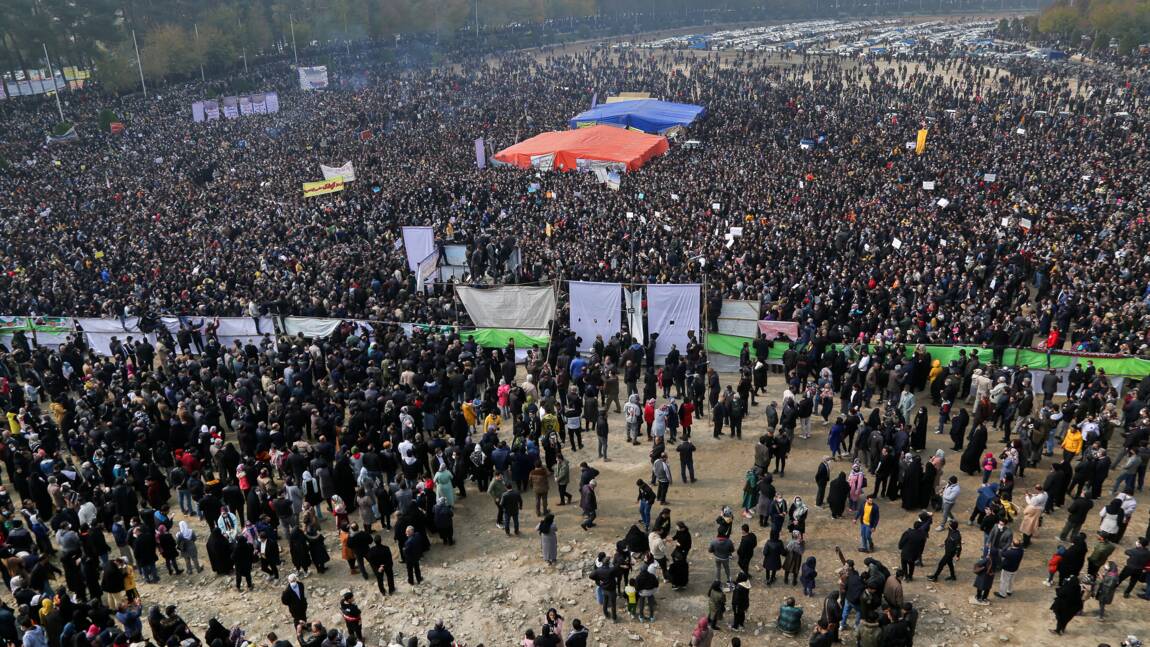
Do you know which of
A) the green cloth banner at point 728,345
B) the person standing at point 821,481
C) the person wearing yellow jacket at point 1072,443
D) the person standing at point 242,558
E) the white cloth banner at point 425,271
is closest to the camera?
the person standing at point 242,558

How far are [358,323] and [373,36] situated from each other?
65801 millimetres

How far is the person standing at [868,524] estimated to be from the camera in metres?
11.1

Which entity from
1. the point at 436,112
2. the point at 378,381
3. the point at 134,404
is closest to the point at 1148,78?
the point at 436,112

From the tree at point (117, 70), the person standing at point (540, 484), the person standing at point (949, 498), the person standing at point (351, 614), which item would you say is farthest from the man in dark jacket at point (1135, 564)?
the tree at point (117, 70)

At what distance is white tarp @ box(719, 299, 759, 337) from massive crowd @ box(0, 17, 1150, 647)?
0.42 meters

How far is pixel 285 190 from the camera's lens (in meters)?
32.8

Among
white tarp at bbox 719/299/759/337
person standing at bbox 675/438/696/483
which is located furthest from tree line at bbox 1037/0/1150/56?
person standing at bbox 675/438/696/483

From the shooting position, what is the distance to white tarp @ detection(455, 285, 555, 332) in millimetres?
18766

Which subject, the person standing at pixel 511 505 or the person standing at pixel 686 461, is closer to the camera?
the person standing at pixel 511 505

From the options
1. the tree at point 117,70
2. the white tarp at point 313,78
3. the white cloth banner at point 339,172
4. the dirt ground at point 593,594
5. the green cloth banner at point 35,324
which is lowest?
the dirt ground at point 593,594

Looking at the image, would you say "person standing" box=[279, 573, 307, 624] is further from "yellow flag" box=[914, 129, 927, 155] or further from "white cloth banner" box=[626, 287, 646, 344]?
"yellow flag" box=[914, 129, 927, 155]

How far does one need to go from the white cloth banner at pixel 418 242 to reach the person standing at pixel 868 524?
13.5 metres

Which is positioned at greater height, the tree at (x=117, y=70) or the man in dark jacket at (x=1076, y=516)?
the tree at (x=117, y=70)

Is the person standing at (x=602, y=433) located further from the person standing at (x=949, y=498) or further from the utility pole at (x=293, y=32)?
the utility pole at (x=293, y=32)
